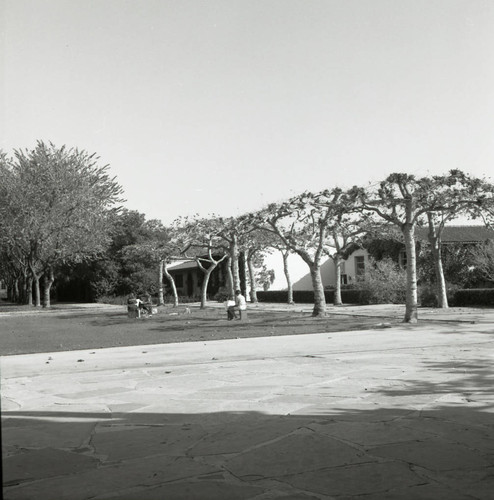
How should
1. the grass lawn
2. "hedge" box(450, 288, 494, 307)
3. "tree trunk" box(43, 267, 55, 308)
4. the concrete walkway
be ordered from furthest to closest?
1. "tree trunk" box(43, 267, 55, 308)
2. "hedge" box(450, 288, 494, 307)
3. the grass lawn
4. the concrete walkway

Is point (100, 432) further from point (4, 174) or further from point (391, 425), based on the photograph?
point (4, 174)

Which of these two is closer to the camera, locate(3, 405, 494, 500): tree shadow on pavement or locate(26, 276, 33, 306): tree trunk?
locate(3, 405, 494, 500): tree shadow on pavement

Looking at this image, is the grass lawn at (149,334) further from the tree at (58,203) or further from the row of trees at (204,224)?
the tree at (58,203)

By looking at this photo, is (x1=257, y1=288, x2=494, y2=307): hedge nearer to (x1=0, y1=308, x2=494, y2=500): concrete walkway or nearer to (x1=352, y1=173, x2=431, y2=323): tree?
(x1=352, y1=173, x2=431, y2=323): tree

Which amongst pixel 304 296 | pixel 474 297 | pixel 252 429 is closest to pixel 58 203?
pixel 304 296

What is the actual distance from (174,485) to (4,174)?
3952 centimetres

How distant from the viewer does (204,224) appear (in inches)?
1350

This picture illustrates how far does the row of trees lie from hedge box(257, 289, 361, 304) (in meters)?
1.62

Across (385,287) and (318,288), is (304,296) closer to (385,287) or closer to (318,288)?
(385,287)

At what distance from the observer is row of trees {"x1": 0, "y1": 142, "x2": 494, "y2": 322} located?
21.1 metres

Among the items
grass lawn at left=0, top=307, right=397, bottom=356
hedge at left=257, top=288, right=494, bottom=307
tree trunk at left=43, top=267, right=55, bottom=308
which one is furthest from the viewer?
tree trunk at left=43, top=267, right=55, bottom=308

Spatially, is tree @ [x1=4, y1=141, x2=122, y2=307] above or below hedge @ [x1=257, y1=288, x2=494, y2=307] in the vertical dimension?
above

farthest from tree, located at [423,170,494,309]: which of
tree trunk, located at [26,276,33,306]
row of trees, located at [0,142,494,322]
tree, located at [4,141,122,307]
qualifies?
tree trunk, located at [26,276,33,306]

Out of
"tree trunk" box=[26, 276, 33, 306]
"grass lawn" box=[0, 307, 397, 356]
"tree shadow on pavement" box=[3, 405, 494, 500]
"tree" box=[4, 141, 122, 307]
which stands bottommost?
"tree shadow on pavement" box=[3, 405, 494, 500]
